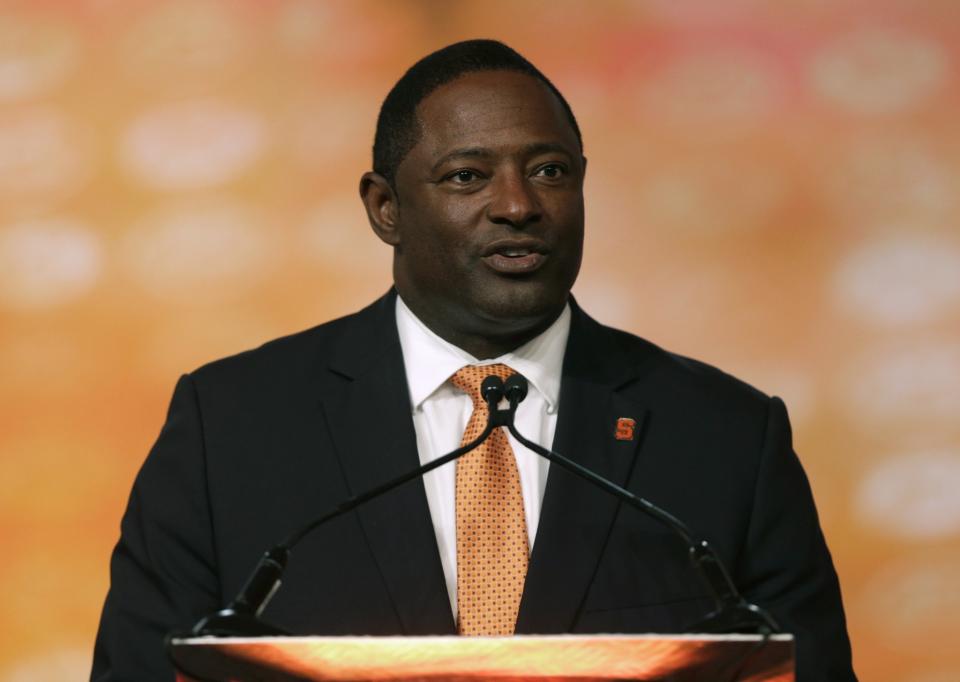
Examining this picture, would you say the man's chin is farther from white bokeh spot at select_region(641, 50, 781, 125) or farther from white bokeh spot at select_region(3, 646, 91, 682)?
white bokeh spot at select_region(3, 646, 91, 682)

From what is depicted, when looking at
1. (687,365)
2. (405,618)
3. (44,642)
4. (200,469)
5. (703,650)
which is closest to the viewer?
(703,650)

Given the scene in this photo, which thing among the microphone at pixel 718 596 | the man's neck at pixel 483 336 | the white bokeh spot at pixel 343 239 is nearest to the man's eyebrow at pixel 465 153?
the man's neck at pixel 483 336

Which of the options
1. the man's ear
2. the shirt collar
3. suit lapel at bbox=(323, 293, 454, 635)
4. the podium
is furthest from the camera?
the man's ear

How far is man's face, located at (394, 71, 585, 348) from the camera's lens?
2.34 m

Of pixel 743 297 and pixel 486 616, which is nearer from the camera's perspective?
pixel 486 616

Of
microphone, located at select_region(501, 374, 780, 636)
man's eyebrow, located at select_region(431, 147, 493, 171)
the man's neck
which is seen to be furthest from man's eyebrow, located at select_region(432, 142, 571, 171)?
microphone, located at select_region(501, 374, 780, 636)

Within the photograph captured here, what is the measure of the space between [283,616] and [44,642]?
113cm

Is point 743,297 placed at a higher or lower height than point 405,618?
higher

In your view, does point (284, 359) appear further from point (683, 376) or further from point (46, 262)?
point (46, 262)

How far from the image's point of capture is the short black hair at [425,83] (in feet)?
8.18

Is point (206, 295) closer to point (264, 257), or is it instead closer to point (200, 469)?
point (264, 257)

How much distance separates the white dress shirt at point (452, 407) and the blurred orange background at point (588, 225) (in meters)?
0.78

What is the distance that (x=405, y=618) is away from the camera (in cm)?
219

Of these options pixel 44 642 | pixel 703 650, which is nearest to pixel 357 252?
pixel 44 642
